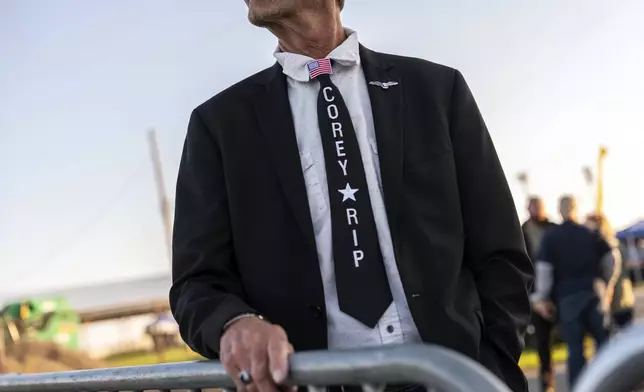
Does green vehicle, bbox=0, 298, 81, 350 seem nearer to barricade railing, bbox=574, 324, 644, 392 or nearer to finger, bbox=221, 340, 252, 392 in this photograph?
finger, bbox=221, 340, 252, 392

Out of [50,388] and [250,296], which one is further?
[250,296]

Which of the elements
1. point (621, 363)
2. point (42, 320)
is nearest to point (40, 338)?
point (42, 320)

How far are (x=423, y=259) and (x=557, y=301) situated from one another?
5137mm

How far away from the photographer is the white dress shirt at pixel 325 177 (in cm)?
162

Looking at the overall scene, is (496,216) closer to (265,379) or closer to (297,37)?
(297,37)

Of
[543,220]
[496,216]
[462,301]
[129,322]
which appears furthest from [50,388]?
[129,322]

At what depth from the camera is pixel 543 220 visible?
7.18 meters

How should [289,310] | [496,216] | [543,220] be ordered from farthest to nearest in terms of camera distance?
[543,220], [496,216], [289,310]

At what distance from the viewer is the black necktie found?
1611mm

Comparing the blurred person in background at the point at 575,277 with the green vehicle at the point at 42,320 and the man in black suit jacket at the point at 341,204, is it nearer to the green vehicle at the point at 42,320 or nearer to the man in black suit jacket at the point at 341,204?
the man in black suit jacket at the point at 341,204

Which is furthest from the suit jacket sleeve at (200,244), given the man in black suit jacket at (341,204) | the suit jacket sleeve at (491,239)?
the suit jacket sleeve at (491,239)

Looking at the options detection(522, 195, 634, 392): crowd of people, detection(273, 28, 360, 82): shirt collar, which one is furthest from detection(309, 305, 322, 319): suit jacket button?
detection(522, 195, 634, 392): crowd of people

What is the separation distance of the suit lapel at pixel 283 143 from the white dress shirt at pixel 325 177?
0.07 feet

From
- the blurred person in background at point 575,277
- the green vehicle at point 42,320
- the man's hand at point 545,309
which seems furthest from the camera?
the green vehicle at point 42,320
